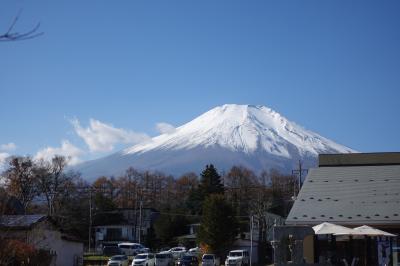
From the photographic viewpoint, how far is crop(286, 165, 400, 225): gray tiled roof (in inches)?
1412

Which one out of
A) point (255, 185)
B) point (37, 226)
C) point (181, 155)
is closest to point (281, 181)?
point (255, 185)

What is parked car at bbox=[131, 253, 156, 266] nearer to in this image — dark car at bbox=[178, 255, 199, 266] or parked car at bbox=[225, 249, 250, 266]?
dark car at bbox=[178, 255, 199, 266]

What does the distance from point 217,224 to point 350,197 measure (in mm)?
14774

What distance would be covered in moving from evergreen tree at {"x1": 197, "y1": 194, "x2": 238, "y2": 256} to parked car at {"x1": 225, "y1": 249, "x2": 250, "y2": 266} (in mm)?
2570

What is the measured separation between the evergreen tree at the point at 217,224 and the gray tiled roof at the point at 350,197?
958 centimetres

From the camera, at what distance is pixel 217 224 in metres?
50.5

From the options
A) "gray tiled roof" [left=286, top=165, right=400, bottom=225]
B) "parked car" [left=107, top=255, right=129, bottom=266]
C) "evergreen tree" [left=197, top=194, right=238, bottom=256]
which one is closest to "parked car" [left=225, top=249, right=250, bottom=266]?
"evergreen tree" [left=197, top=194, right=238, bottom=256]

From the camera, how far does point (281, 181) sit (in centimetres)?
8644

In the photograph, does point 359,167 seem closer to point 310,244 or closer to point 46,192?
point 310,244

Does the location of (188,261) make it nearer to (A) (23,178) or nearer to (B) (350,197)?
(B) (350,197)

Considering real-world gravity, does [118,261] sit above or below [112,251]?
above

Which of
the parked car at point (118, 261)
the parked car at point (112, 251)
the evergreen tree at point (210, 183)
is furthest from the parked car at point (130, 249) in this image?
the evergreen tree at point (210, 183)

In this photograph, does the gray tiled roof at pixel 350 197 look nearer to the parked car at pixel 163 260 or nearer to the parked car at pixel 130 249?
the parked car at pixel 163 260

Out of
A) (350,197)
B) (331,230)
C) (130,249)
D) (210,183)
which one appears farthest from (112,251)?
(331,230)
